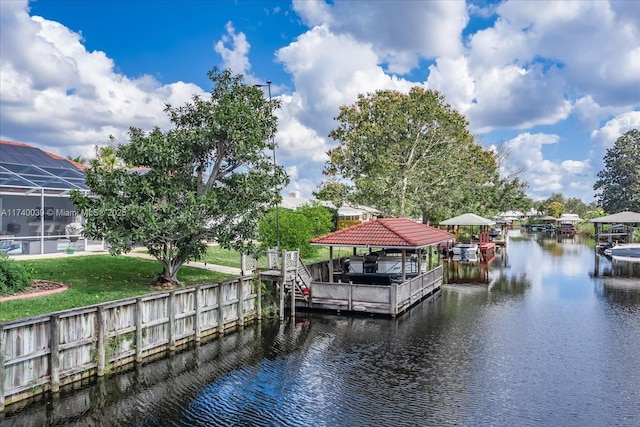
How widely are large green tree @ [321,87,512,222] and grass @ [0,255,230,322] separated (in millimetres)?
20626

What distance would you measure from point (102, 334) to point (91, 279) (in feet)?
23.7

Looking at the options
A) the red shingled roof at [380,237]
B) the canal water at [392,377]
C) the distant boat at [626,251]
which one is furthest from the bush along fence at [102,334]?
the distant boat at [626,251]

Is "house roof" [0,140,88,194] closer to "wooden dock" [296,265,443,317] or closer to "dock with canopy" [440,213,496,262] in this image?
"wooden dock" [296,265,443,317]

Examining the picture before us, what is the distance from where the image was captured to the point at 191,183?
20812 millimetres

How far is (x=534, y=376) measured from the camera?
1433 cm

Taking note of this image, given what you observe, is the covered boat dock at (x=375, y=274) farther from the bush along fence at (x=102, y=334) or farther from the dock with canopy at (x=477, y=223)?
the dock with canopy at (x=477, y=223)

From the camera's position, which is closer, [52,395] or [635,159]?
[52,395]

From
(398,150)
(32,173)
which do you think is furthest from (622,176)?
(32,173)

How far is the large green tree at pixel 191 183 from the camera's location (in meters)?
18.4

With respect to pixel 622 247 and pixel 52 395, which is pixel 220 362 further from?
pixel 622 247

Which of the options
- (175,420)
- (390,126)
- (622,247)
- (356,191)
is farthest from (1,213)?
(622,247)

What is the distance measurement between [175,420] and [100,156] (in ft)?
160

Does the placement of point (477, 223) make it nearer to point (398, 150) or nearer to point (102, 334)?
point (398, 150)

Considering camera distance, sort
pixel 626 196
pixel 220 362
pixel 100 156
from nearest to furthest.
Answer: pixel 220 362
pixel 100 156
pixel 626 196
